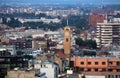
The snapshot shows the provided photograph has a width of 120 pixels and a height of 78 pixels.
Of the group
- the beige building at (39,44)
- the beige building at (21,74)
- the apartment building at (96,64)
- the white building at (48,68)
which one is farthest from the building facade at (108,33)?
the beige building at (21,74)

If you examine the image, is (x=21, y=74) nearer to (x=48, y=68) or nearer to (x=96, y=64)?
(x=48, y=68)

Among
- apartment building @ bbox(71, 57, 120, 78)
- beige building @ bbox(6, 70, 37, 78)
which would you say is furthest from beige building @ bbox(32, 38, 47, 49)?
beige building @ bbox(6, 70, 37, 78)

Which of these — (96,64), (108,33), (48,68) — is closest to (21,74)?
(48,68)

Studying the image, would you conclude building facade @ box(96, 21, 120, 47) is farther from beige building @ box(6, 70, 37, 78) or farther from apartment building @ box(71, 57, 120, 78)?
beige building @ box(6, 70, 37, 78)

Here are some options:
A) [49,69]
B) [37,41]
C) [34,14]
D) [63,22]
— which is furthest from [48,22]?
[49,69]

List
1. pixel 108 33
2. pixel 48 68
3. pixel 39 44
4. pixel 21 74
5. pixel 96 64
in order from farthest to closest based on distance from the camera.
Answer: pixel 108 33, pixel 39 44, pixel 96 64, pixel 48 68, pixel 21 74

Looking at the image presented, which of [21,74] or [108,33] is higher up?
[21,74]

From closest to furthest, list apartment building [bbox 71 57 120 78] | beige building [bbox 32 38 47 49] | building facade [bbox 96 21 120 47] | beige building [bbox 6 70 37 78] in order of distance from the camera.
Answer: beige building [bbox 6 70 37 78] < apartment building [bbox 71 57 120 78] < beige building [bbox 32 38 47 49] < building facade [bbox 96 21 120 47]

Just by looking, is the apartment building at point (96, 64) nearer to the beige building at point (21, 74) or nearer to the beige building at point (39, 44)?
the beige building at point (21, 74)

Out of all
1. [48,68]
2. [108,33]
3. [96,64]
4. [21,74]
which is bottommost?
[108,33]

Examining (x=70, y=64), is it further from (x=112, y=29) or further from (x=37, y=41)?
(x=112, y=29)

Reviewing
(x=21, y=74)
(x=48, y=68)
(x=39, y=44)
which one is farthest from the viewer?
(x=39, y=44)
